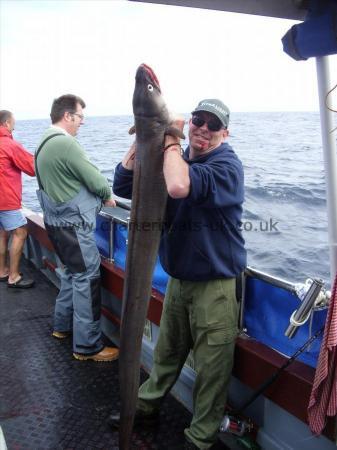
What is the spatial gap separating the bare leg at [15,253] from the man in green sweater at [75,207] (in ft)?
6.51

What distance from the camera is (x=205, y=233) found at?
2.85 meters

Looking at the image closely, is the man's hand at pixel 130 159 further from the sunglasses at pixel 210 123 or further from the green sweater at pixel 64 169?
the green sweater at pixel 64 169

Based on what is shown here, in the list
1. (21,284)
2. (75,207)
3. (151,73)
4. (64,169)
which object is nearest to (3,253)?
(21,284)

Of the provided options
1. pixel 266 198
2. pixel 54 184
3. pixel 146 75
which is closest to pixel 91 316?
pixel 54 184

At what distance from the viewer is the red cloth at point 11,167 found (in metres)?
6.01

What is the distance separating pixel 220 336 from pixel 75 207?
1863 mm

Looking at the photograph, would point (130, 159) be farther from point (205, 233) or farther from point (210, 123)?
point (205, 233)

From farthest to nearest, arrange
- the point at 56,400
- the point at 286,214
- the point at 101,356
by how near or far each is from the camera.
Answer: the point at 286,214 → the point at 101,356 → the point at 56,400

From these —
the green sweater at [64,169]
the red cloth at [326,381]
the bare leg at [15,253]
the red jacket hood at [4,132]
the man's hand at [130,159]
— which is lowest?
the red cloth at [326,381]

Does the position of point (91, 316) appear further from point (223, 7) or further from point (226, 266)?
point (223, 7)

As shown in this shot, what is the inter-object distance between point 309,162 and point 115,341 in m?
14.0

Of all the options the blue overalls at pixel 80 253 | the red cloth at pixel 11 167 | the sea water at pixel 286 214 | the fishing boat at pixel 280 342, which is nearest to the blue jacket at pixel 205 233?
the fishing boat at pixel 280 342

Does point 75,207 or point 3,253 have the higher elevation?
point 75,207

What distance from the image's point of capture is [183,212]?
114 inches
